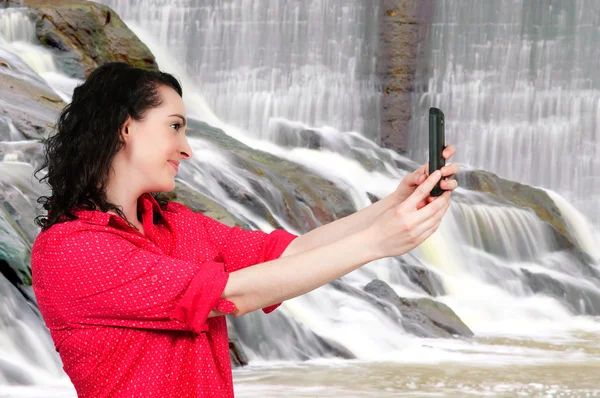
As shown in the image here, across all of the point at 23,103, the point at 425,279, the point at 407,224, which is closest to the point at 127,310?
the point at 407,224

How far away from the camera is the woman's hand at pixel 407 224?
1.13 m

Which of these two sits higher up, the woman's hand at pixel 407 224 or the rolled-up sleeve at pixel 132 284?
the woman's hand at pixel 407 224

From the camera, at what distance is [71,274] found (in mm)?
1210

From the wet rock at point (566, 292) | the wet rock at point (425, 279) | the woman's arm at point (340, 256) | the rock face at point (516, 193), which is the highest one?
the woman's arm at point (340, 256)

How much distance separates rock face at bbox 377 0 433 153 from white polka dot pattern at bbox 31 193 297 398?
6687 millimetres

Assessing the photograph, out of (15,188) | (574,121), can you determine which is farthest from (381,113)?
(15,188)

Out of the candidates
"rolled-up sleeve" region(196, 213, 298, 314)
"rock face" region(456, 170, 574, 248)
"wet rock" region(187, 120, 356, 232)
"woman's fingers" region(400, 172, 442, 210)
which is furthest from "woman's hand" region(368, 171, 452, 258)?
"rock face" region(456, 170, 574, 248)

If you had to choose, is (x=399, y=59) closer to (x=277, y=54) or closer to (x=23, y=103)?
(x=277, y=54)

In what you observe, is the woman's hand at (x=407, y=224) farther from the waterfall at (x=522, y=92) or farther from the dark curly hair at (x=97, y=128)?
the waterfall at (x=522, y=92)

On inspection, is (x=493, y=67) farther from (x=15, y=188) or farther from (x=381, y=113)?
(x=15, y=188)

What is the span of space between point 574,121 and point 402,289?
10.6ft

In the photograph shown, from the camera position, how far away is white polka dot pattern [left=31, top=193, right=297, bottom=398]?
1.19 m

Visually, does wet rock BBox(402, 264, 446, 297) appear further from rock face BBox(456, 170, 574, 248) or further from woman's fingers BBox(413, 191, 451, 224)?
woman's fingers BBox(413, 191, 451, 224)

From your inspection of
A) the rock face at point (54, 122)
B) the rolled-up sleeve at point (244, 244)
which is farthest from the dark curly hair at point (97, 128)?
the rock face at point (54, 122)
